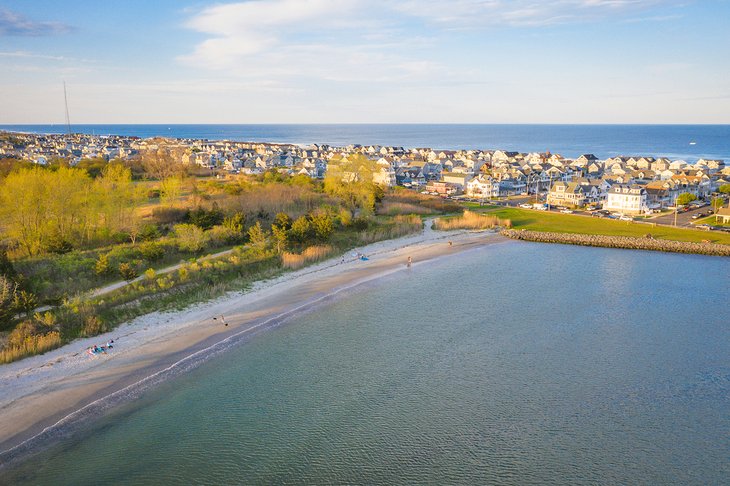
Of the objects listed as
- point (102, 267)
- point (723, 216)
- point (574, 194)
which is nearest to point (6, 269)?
point (102, 267)

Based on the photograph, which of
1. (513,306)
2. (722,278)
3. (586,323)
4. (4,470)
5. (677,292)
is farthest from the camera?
(722,278)

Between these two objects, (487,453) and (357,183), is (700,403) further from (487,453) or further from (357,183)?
(357,183)

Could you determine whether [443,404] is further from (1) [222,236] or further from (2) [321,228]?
(1) [222,236]

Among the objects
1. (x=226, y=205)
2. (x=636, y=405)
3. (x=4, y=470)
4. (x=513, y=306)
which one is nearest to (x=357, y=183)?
(x=226, y=205)

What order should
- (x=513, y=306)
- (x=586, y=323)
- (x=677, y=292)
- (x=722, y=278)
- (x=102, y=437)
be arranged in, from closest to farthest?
(x=102, y=437) → (x=586, y=323) → (x=513, y=306) → (x=677, y=292) → (x=722, y=278)

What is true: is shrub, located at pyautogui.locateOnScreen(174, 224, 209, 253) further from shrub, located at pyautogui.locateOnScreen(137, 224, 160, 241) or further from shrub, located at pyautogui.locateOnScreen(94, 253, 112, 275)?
shrub, located at pyautogui.locateOnScreen(94, 253, 112, 275)

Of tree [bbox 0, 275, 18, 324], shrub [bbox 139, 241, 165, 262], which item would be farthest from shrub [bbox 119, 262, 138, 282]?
tree [bbox 0, 275, 18, 324]
